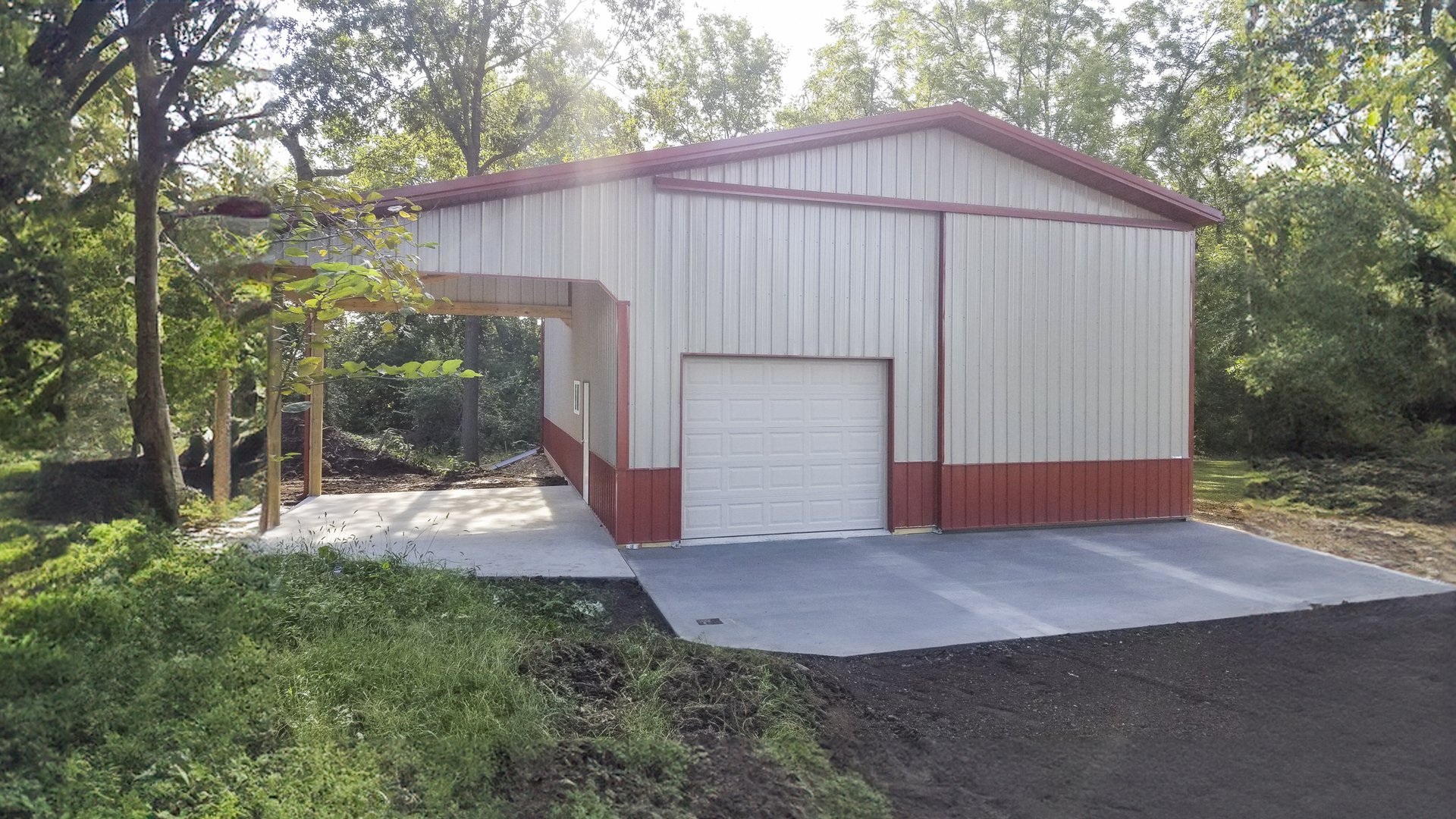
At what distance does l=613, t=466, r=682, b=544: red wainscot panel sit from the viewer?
28.8 ft

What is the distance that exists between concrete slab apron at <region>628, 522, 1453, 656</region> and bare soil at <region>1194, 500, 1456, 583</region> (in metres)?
0.43

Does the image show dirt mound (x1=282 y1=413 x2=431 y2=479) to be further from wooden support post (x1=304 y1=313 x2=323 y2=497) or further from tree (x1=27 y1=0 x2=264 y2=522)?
tree (x1=27 y1=0 x2=264 y2=522)

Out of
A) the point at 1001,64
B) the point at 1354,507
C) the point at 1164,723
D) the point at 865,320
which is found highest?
the point at 1001,64

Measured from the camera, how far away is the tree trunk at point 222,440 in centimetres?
1003

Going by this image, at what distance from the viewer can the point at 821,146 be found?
373 inches

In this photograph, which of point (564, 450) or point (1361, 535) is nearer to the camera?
point (1361, 535)

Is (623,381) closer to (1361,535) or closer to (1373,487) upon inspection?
(1361,535)

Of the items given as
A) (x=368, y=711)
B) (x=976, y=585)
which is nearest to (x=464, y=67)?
(x=976, y=585)

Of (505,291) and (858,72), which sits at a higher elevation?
(858,72)

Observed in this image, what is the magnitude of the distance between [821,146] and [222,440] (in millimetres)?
7593

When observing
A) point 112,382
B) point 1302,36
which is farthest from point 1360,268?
point 112,382

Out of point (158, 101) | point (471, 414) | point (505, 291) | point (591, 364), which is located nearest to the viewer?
Answer: point (158, 101)

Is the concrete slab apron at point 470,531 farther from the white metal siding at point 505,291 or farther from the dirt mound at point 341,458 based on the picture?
the white metal siding at point 505,291

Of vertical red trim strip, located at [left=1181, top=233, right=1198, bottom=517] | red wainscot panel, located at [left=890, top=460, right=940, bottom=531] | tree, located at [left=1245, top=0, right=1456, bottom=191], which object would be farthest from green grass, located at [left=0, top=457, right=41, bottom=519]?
vertical red trim strip, located at [left=1181, top=233, right=1198, bottom=517]
